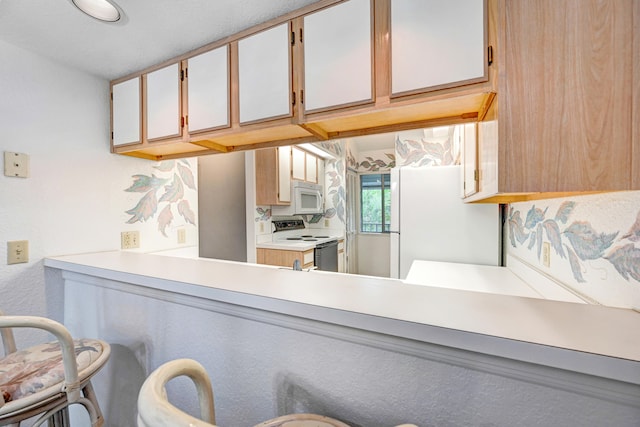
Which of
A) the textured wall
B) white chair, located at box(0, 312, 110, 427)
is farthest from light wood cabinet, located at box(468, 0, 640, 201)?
white chair, located at box(0, 312, 110, 427)

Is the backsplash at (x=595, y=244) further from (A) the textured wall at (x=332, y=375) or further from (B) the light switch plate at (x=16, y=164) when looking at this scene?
(B) the light switch plate at (x=16, y=164)

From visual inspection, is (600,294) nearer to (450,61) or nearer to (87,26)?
(450,61)

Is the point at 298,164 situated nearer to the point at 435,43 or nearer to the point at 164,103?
the point at 164,103

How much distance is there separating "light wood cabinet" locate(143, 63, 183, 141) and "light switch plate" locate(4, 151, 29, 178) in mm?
591

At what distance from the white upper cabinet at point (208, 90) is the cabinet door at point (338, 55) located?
1.52 ft

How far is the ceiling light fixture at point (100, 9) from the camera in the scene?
43.2 inches

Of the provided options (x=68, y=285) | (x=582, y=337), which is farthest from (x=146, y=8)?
(x=582, y=337)

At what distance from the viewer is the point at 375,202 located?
538 centimetres

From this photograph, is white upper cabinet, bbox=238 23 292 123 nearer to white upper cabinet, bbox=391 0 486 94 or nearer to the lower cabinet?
white upper cabinet, bbox=391 0 486 94

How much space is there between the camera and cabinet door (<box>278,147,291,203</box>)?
321 centimetres

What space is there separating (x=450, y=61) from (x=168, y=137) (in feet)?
4.74

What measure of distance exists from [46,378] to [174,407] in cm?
83

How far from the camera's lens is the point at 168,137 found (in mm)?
1507

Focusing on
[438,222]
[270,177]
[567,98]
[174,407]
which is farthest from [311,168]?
[174,407]
